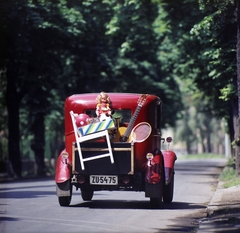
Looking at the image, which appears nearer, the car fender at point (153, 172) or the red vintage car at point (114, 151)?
the red vintage car at point (114, 151)

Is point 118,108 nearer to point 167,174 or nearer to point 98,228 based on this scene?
point 167,174

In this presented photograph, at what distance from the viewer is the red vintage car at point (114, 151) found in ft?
48.6

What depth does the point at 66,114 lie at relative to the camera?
1606 centimetres

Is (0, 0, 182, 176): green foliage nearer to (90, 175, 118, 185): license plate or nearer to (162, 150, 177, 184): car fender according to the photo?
(162, 150, 177, 184): car fender

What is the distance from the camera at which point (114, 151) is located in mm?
14789

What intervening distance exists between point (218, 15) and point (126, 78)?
26036mm

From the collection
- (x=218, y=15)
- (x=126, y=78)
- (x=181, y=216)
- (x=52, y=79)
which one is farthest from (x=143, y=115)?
(x=126, y=78)

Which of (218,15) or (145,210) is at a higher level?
(218,15)

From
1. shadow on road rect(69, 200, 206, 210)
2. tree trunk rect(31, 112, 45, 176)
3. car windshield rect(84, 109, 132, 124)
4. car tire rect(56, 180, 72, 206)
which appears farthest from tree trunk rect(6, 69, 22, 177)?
car tire rect(56, 180, 72, 206)

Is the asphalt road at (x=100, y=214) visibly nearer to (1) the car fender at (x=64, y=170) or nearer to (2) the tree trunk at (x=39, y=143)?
(1) the car fender at (x=64, y=170)

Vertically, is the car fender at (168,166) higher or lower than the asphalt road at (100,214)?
higher

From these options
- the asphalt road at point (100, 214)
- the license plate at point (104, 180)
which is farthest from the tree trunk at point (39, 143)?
the license plate at point (104, 180)

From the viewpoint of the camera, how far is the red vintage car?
583 inches

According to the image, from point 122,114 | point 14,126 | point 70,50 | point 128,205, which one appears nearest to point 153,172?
point 128,205
